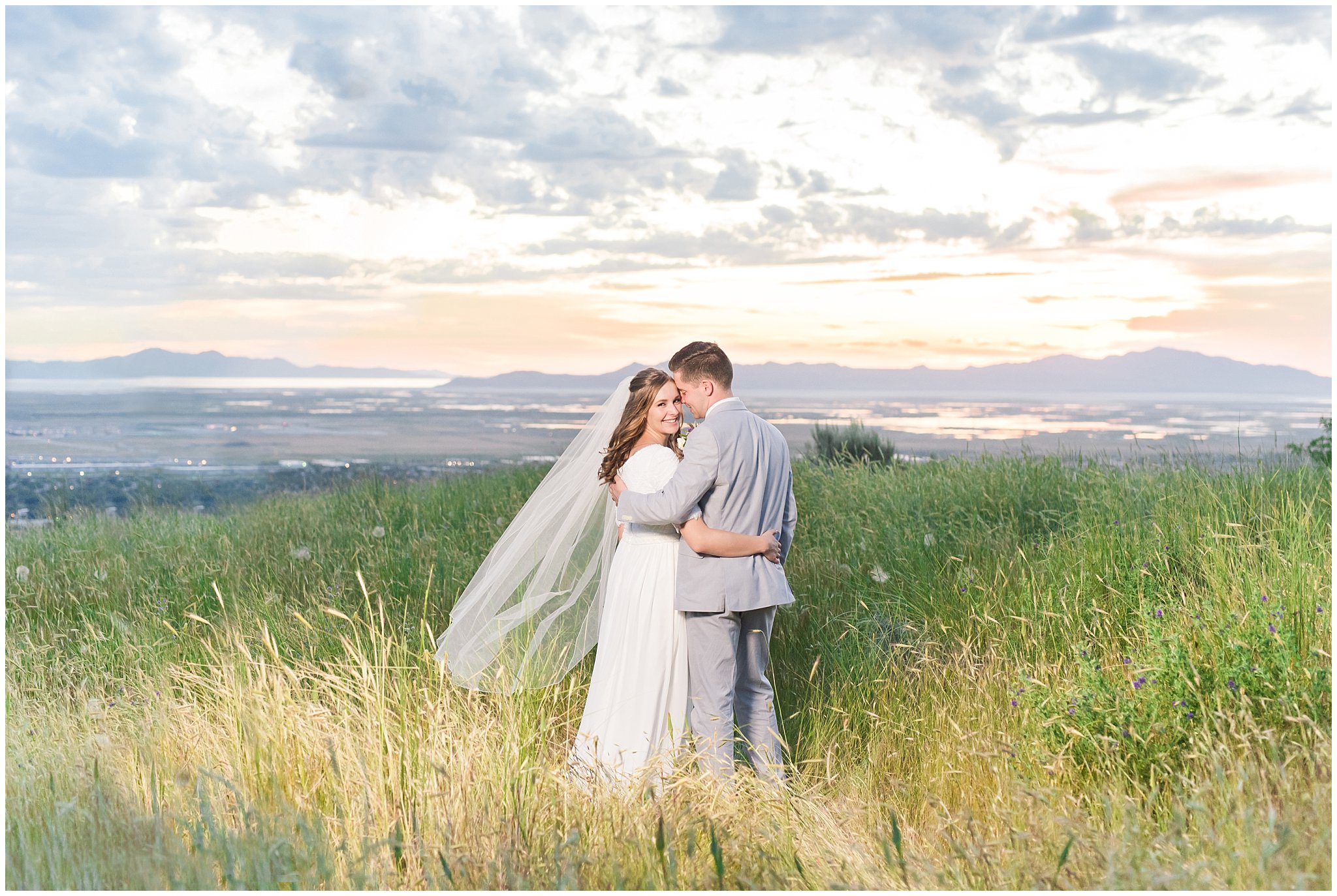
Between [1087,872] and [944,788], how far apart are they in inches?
60.5

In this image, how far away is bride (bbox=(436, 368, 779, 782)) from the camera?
16.0ft

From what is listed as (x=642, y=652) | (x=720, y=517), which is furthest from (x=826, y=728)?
(x=720, y=517)

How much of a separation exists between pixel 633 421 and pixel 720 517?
68cm

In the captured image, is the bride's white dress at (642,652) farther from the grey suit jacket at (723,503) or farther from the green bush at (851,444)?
the green bush at (851,444)

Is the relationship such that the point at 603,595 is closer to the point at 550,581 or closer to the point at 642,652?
the point at 550,581

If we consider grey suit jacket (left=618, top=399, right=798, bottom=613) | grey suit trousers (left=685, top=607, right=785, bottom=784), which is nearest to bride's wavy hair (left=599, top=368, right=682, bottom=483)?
grey suit jacket (left=618, top=399, right=798, bottom=613)

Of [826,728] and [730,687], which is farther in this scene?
[826,728]

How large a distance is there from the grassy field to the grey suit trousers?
0.29 m

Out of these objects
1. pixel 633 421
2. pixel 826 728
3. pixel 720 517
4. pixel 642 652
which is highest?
pixel 633 421

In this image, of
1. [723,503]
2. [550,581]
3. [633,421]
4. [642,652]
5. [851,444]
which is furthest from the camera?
[851,444]

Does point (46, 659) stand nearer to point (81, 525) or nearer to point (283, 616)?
point (283, 616)

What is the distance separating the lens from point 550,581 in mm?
5316

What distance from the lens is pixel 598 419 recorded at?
5.27 metres

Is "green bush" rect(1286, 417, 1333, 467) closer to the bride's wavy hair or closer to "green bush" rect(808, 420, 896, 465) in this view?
"green bush" rect(808, 420, 896, 465)
